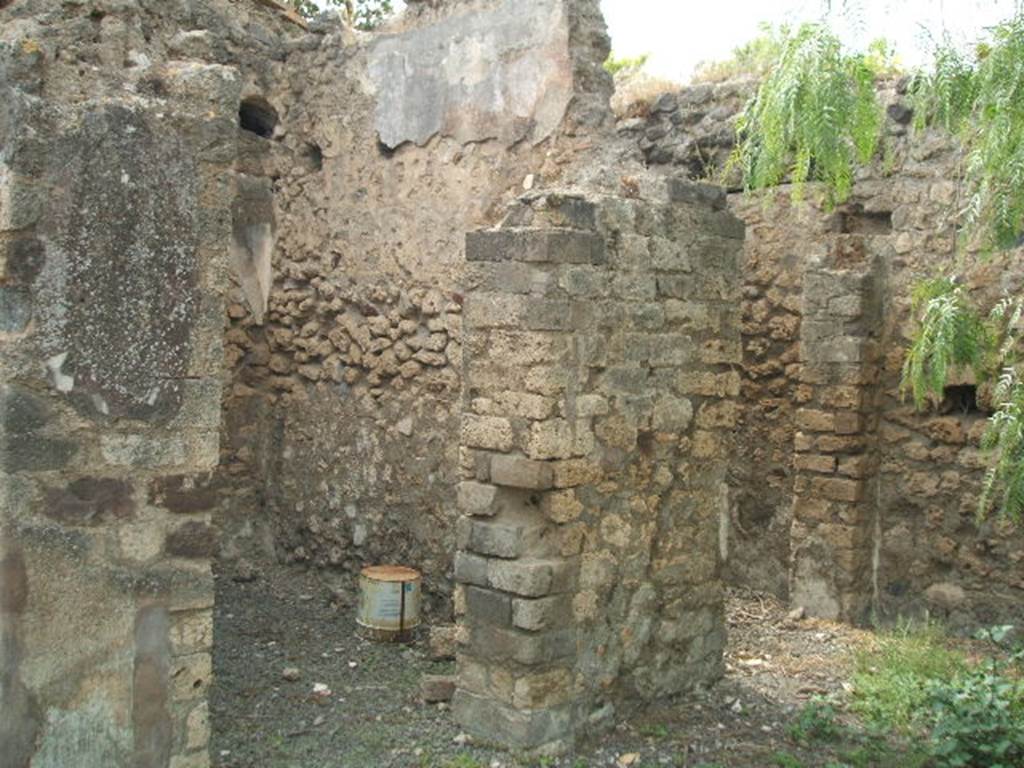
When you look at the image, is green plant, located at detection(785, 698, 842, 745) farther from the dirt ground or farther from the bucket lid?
the bucket lid

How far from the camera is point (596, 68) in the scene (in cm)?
607

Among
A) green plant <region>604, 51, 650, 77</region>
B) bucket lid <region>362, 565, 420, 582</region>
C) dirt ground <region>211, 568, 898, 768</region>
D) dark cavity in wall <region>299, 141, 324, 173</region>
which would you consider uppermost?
green plant <region>604, 51, 650, 77</region>

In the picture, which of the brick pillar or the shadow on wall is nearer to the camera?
the brick pillar

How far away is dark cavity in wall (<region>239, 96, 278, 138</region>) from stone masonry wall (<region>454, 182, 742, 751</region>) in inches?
129

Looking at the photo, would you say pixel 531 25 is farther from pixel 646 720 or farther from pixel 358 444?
pixel 646 720

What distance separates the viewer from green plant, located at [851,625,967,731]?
5.08 m

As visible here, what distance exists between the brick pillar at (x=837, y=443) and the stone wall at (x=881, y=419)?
0.02 metres

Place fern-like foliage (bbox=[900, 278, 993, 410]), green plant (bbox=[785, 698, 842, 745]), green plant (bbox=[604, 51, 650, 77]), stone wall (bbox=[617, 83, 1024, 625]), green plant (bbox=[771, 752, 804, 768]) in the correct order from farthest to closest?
green plant (bbox=[604, 51, 650, 77])
stone wall (bbox=[617, 83, 1024, 625])
green plant (bbox=[785, 698, 842, 745])
green plant (bbox=[771, 752, 804, 768])
fern-like foliage (bbox=[900, 278, 993, 410])

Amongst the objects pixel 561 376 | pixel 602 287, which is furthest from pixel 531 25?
pixel 561 376

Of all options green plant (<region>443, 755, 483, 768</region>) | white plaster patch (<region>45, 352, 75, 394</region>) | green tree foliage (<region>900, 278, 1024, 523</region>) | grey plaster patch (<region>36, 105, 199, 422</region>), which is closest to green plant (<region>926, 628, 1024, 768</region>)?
green tree foliage (<region>900, 278, 1024, 523</region>)

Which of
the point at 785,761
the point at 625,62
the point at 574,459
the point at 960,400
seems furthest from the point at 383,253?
the point at 625,62

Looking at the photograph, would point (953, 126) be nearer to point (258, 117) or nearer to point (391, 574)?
point (391, 574)

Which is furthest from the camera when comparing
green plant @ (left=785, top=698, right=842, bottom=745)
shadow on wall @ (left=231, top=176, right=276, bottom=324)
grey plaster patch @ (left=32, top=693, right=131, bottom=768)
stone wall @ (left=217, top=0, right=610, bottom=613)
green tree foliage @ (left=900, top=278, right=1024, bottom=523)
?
shadow on wall @ (left=231, top=176, right=276, bottom=324)

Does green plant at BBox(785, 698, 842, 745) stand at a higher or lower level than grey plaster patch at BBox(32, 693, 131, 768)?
lower
